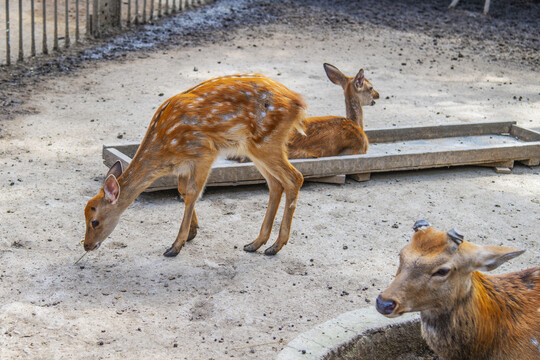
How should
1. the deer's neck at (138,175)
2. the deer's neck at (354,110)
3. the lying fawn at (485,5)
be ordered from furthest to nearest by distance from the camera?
1. the lying fawn at (485,5)
2. the deer's neck at (354,110)
3. the deer's neck at (138,175)

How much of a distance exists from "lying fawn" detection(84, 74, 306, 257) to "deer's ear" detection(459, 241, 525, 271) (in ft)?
7.21

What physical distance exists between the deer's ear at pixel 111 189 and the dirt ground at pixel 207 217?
0.53 m

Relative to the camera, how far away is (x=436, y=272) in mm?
3143

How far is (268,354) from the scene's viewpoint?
12.9 ft

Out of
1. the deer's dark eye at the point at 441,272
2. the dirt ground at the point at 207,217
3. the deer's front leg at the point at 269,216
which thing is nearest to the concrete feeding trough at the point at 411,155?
the dirt ground at the point at 207,217

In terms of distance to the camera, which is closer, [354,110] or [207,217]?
[207,217]

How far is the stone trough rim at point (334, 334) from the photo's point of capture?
11.3ft

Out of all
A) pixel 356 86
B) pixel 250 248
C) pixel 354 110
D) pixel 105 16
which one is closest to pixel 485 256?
pixel 250 248

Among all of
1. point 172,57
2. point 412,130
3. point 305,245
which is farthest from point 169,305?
point 172,57

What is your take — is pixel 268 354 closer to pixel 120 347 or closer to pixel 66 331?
pixel 120 347

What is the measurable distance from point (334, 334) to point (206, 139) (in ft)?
6.19

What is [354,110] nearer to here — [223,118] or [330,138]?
[330,138]

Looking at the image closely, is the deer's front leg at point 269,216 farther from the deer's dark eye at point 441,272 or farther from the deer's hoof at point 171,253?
the deer's dark eye at point 441,272

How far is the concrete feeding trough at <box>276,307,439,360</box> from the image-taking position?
138 inches
